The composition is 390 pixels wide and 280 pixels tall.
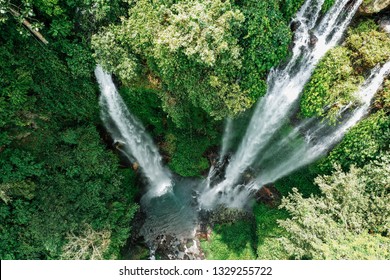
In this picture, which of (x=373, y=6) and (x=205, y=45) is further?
(x=373, y=6)

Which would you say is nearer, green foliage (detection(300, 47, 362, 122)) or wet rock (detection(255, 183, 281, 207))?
green foliage (detection(300, 47, 362, 122))

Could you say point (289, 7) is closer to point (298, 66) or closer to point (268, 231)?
point (298, 66)

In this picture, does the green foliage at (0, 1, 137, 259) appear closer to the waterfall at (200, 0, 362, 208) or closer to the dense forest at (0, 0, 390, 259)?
the dense forest at (0, 0, 390, 259)

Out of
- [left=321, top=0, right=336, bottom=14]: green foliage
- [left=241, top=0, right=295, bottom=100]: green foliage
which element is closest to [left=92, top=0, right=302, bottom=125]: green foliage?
[left=241, top=0, right=295, bottom=100]: green foliage

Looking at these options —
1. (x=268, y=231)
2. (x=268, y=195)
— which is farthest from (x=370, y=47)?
(x=268, y=231)

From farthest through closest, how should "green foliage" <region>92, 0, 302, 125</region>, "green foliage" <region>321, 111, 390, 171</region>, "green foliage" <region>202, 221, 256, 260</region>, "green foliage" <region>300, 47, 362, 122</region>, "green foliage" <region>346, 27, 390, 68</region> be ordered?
"green foliage" <region>202, 221, 256, 260</region>
"green foliage" <region>321, 111, 390, 171</region>
"green foliage" <region>300, 47, 362, 122</region>
"green foliage" <region>346, 27, 390, 68</region>
"green foliage" <region>92, 0, 302, 125</region>

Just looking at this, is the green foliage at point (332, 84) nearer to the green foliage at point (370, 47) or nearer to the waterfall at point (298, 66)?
the green foliage at point (370, 47)
